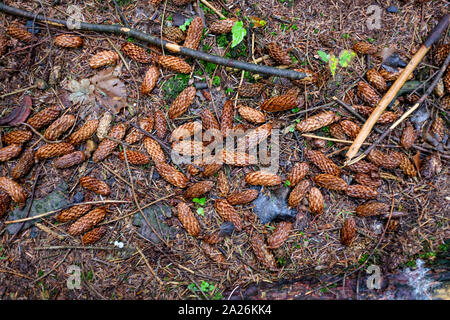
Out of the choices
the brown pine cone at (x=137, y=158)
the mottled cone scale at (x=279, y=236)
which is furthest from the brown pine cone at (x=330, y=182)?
the brown pine cone at (x=137, y=158)

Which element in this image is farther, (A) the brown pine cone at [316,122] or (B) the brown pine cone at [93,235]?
(A) the brown pine cone at [316,122]

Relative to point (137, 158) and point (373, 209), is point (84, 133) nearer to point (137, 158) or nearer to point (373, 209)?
point (137, 158)

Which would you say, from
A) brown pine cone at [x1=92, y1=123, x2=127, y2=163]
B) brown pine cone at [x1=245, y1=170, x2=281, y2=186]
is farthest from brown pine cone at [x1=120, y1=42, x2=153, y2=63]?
brown pine cone at [x1=245, y1=170, x2=281, y2=186]

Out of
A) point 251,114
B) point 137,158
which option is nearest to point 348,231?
point 251,114

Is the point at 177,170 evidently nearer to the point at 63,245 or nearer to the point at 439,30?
the point at 63,245

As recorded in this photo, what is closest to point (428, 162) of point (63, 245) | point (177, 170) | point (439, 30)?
point (439, 30)

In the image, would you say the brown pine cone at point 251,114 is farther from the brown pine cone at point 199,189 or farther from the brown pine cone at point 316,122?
the brown pine cone at point 199,189
